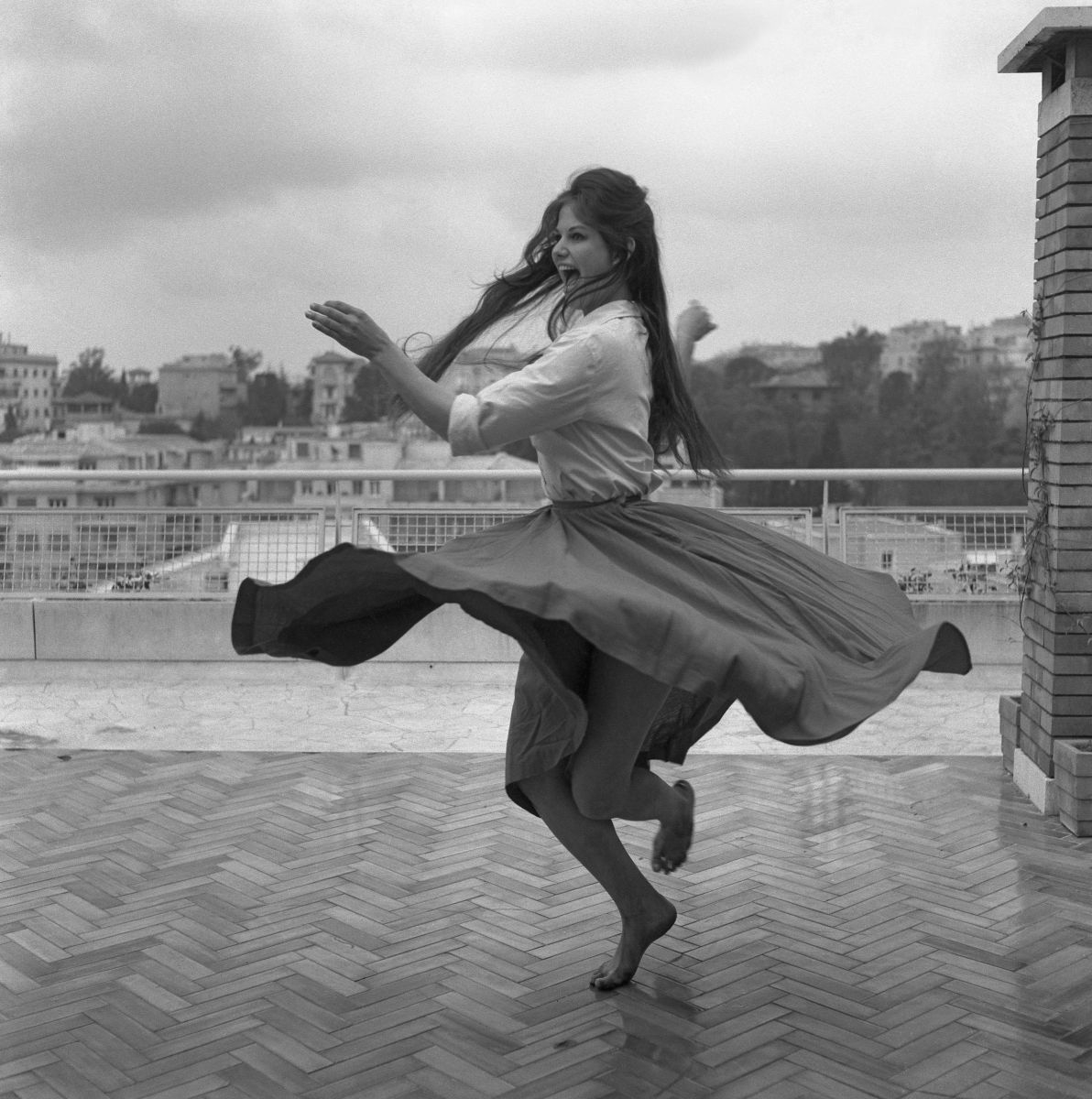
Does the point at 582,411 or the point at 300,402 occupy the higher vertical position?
the point at 300,402

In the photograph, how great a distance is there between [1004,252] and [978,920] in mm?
128883

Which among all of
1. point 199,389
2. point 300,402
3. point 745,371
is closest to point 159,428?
point 199,389

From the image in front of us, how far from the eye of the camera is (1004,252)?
403 ft

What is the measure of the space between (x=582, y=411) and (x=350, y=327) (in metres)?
0.47

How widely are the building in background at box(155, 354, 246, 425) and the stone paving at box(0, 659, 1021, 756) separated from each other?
86728mm

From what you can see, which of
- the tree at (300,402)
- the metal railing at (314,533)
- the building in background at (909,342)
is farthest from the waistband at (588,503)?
the building in background at (909,342)

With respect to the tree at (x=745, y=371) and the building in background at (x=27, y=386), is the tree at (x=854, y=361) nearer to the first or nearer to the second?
the tree at (x=745, y=371)

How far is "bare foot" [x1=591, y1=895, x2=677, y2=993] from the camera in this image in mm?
2887

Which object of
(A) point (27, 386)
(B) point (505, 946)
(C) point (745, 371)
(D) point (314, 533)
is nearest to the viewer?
(B) point (505, 946)

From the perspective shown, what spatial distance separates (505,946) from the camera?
3197mm

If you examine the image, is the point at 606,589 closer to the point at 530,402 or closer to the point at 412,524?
the point at 530,402

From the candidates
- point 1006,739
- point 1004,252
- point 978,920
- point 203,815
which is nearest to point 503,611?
point 978,920

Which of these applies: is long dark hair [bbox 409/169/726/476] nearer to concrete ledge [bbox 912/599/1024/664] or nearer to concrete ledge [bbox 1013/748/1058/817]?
concrete ledge [bbox 1013/748/1058/817]

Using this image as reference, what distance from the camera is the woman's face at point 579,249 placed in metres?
2.80
